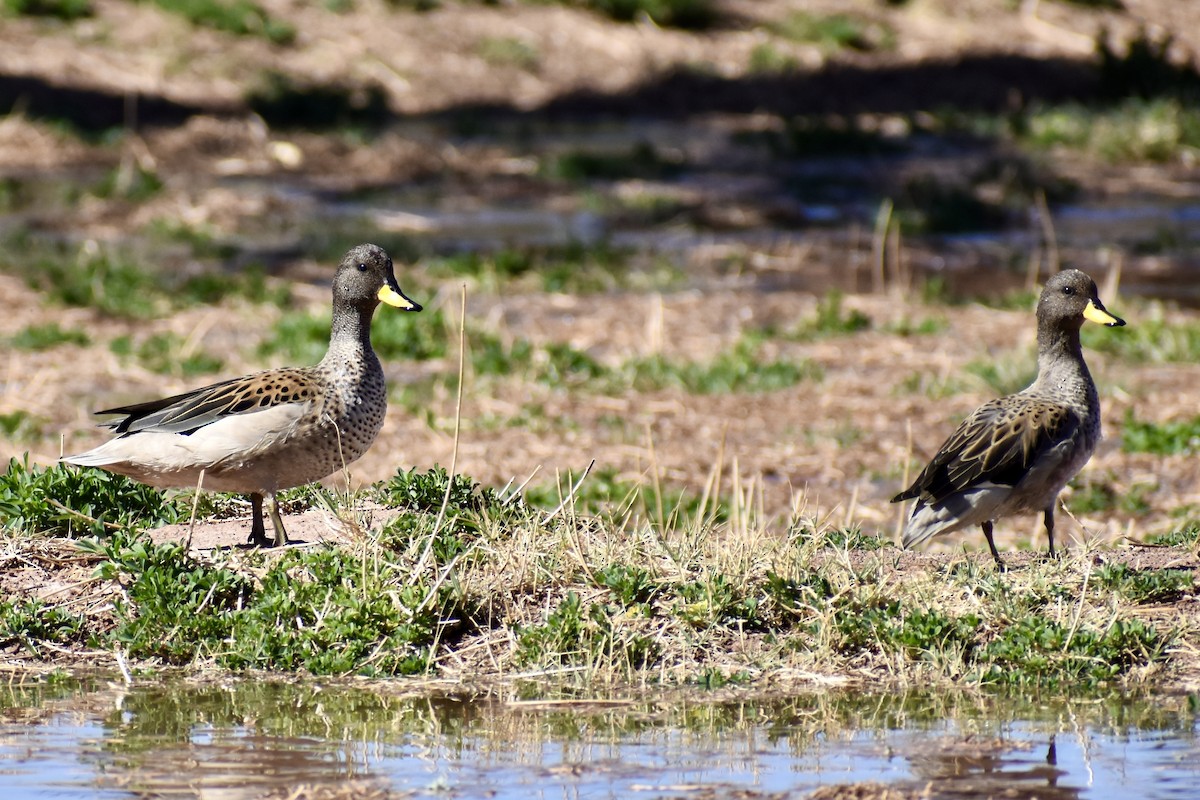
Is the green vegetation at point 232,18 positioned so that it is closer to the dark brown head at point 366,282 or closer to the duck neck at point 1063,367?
the dark brown head at point 366,282

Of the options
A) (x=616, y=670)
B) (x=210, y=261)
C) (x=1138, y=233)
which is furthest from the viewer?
(x=1138, y=233)

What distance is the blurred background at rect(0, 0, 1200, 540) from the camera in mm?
11969

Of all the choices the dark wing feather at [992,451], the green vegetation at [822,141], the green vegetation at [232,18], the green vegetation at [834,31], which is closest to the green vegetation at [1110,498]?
the dark wing feather at [992,451]

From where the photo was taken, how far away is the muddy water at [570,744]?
5.44 meters

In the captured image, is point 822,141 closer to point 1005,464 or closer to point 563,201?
point 563,201

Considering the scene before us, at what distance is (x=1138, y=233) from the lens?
65.4 feet

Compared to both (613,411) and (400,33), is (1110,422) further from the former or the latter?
(400,33)

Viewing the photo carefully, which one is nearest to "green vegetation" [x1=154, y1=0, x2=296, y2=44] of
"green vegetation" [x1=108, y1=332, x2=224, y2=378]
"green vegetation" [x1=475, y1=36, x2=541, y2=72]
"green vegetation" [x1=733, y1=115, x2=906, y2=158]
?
"green vegetation" [x1=475, y1=36, x2=541, y2=72]

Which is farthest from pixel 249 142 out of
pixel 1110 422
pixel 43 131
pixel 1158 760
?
pixel 1158 760

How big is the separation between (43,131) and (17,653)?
1693cm

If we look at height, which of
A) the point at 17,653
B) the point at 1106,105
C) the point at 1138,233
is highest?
the point at 1106,105

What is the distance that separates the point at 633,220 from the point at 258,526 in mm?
12667

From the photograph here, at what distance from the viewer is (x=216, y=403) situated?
761cm

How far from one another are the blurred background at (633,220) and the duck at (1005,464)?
21.5 inches
